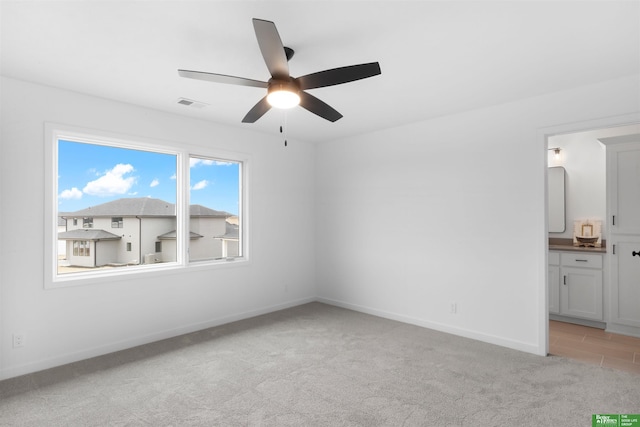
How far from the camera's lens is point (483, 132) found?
385 cm

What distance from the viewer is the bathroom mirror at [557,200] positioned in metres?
4.94

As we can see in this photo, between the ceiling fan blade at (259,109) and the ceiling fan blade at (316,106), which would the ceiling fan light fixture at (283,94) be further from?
the ceiling fan blade at (259,109)

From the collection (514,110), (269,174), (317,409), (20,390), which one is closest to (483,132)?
(514,110)

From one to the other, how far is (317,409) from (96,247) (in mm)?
2757

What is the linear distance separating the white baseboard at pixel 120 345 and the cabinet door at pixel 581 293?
12.3 ft

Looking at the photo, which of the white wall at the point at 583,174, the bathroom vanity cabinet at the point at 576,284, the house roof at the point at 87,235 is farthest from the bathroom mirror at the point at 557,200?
the house roof at the point at 87,235

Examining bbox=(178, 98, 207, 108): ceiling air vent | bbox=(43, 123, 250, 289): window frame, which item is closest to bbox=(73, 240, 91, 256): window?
bbox=(43, 123, 250, 289): window frame

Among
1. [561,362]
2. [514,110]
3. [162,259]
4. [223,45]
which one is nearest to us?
[223,45]

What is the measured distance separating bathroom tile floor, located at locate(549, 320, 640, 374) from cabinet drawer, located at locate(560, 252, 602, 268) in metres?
0.75

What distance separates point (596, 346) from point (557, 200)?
6.87ft

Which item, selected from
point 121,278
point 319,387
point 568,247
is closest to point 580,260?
point 568,247

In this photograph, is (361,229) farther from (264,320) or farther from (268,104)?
(268,104)

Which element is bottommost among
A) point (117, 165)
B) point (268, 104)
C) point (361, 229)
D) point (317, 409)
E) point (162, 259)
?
point (317, 409)

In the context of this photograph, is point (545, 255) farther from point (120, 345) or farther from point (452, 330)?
point (120, 345)
